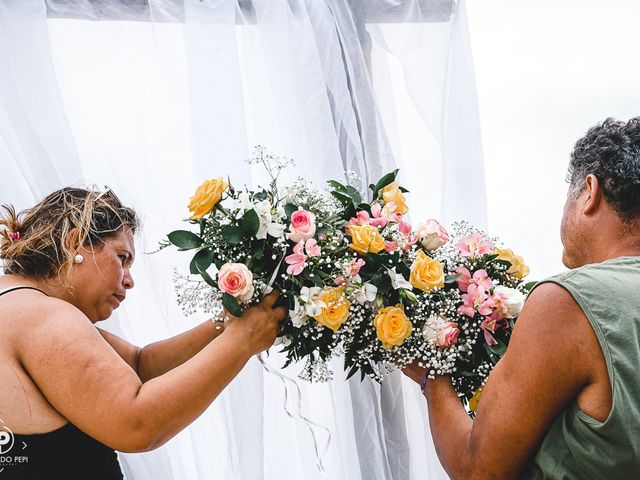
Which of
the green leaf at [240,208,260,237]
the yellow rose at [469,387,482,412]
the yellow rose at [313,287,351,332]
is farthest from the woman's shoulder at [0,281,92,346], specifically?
the yellow rose at [469,387,482,412]

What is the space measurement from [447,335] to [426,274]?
0.17 metres

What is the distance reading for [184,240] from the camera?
1670 mm

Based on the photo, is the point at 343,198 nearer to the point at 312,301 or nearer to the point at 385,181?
the point at 385,181

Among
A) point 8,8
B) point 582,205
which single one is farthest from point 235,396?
point 8,8

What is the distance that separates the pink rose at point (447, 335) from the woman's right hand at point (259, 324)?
1.26 ft

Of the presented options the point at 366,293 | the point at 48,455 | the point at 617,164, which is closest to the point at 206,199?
the point at 366,293

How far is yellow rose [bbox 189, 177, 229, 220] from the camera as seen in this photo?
163cm

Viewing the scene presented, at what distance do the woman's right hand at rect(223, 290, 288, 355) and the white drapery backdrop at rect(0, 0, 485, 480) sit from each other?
19.9 inches

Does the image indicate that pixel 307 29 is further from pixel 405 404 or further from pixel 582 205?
pixel 405 404

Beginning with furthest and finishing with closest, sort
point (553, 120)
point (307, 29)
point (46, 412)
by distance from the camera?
1. point (553, 120)
2. point (307, 29)
3. point (46, 412)

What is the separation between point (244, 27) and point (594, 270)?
56.8 inches

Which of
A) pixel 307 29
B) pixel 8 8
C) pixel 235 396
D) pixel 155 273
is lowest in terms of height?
pixel 235 396

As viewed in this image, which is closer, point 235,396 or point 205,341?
point 205,341

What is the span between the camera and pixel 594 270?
4.48 feet
